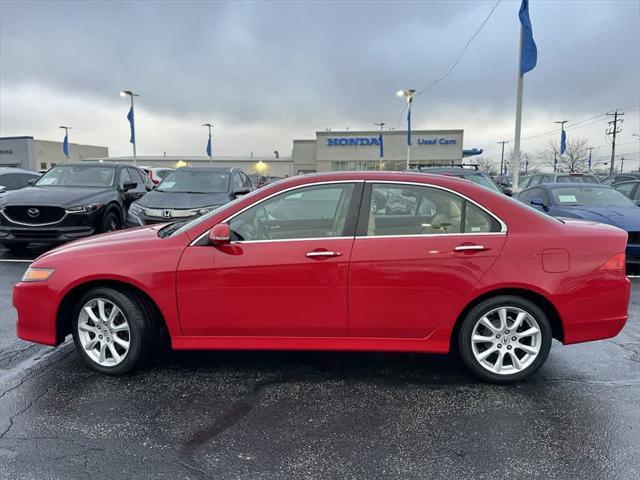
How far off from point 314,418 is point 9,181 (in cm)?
1336

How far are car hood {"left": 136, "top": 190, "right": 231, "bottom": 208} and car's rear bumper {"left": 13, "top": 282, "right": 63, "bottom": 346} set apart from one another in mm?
4856

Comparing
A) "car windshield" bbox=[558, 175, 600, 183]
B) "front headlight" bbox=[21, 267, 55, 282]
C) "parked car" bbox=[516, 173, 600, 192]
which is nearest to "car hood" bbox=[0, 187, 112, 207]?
"front headlight" bbox=[21, 267, 55, 282]

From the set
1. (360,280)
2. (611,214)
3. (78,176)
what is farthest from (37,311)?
(611,214)

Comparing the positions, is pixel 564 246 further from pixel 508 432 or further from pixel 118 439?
pixel 118 439

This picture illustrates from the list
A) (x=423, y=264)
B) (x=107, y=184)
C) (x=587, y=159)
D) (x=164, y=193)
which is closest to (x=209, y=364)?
(x=423, y=264)

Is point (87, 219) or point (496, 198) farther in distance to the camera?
point (87, 219)

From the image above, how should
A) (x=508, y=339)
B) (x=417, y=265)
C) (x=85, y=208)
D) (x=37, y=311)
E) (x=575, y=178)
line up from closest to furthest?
1. (x=417, y=265)
2. (x=508, y=339)
3. (x=37, y=311)
4. (x=85, y=208)
5. (x=575, y=178)

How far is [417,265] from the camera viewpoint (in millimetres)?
3250

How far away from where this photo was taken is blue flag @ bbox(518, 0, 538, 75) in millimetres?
12883

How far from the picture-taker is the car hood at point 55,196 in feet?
25.3

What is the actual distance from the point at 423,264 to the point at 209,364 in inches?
79.5

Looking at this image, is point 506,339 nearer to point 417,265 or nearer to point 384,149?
point 417,265

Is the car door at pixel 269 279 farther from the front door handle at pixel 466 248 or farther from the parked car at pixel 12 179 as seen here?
the parked car at pixel 12 179

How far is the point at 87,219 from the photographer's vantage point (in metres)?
7.89
